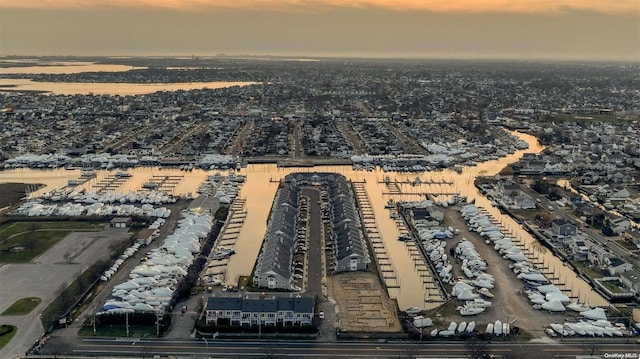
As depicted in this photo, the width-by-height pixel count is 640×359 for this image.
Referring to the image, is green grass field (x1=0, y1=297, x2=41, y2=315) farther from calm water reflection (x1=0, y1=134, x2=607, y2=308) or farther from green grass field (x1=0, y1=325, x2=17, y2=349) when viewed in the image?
calm water reflection (x1=0, y1=134, x2=607, y2=308)

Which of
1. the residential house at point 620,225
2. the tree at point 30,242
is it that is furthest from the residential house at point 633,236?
the tree at point 30,242

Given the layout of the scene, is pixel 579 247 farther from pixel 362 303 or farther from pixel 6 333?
pixel 6 333

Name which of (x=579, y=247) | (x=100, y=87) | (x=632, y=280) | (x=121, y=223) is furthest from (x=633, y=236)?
(x=100, y=87)

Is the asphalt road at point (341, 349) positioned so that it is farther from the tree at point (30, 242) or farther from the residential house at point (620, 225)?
the residential house at point (620, 225)

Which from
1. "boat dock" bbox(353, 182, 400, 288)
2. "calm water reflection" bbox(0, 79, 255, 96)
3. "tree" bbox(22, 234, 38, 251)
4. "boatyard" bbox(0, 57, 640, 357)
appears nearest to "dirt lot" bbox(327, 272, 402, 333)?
"boatyard" bbox(0, 57, 640, 357)

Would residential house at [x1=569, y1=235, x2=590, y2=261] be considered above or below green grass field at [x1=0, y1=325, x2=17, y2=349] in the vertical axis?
above

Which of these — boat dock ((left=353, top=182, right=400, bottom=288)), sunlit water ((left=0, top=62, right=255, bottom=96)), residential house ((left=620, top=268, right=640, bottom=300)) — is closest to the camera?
residential house ((left=620, top=268, right=640, bottom=300))

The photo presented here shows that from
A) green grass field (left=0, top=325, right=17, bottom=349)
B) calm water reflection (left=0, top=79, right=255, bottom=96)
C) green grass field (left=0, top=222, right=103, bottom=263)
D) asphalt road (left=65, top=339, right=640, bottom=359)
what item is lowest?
asphalt road (left=65, top=339, right=640, bottom=359)
